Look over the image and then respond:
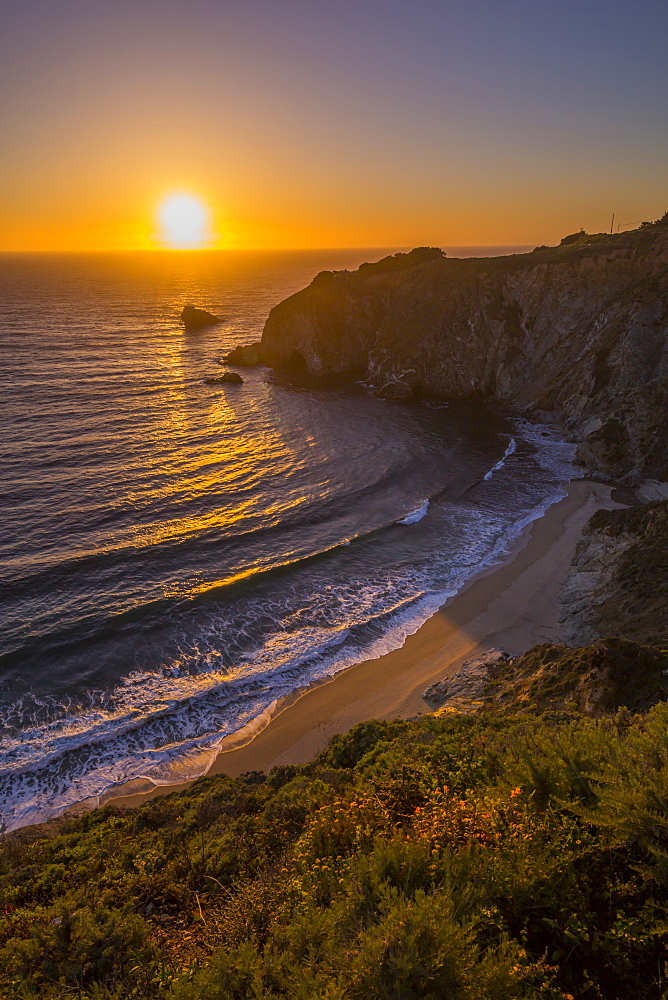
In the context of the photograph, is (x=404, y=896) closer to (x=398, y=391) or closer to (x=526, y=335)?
(x=398, y=391)

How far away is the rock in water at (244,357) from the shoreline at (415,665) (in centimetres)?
5086

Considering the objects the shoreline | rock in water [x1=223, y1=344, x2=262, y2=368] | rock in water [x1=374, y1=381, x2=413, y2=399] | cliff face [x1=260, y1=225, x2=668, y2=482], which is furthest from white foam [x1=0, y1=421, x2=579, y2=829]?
rock in water [x1=223, y1=344, x2=262, y2=368]

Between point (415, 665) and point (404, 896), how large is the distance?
16.6 meters

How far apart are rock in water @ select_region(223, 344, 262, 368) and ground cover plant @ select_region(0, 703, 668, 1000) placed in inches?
2647

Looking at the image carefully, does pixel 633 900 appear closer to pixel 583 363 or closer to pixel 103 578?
pixel 103 578

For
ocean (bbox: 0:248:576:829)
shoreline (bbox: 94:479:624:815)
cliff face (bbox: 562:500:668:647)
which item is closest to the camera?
shoreline (bbox: 94:479:624:815)

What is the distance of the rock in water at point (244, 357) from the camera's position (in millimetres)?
71762

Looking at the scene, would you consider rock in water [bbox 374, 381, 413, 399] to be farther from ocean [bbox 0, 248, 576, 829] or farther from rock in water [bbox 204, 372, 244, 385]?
rock in water [bbox 204, 372, 244, 385]

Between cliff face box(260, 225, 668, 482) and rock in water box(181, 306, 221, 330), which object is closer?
cliff face box(260, 225, 668, 482)

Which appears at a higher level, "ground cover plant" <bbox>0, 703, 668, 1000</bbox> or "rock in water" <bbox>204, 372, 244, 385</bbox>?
"rock in water" <bbox>204, 372, 244, 385</bbox>

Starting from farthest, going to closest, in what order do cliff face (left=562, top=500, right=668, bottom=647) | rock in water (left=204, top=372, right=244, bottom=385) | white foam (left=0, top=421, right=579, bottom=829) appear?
rock in water (left=204, top=372, right=244, bottom=385) → cliff face (left=562, top=500, right=668, bottom=647) → white foam (left=0, top=421, right=579, bottom=829)

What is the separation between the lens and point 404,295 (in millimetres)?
65125

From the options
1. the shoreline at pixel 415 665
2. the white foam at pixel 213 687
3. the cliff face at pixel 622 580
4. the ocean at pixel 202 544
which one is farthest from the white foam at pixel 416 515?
the cliff face at pixel 622 580

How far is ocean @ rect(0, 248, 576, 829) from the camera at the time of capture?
1883 centimetres
